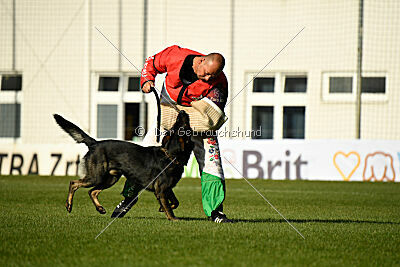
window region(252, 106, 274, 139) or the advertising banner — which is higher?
window region(252, 106, 274, 139)

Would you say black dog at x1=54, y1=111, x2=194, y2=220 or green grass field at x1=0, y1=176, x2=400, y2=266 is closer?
green grass field at x1=0, y1=176, x2=400, y2=266

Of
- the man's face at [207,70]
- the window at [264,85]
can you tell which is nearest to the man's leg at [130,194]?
the man's face at [207,70]

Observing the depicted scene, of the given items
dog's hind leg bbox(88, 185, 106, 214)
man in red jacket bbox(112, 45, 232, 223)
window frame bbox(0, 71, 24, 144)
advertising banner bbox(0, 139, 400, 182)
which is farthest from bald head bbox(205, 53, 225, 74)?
window frame bbox(0, 71, 24, 144)

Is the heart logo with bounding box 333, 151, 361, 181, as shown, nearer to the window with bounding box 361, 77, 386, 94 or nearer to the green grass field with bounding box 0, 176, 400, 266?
the window with bounding box 361, 77, 386, 94

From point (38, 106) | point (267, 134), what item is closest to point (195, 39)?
point (267, 134)

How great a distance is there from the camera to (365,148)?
16656mm

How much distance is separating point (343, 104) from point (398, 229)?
42.9 feet

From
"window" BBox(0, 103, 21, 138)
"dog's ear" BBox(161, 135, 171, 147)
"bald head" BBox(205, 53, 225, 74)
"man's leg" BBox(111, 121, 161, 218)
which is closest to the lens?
"bald head" BBox(205, 53, 225, 74)

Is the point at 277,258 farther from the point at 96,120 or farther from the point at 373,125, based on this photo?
the point at 96,120

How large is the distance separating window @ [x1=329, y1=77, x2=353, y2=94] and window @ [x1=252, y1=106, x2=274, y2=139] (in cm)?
191

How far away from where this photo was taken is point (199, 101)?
22.4ft

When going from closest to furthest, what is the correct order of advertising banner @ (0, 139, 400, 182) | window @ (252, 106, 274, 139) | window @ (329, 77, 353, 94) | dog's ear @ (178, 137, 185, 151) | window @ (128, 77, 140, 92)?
dog's ear @ (178, 137, 185, 151)
advertising banner @ (0, 139, 400, 182)
window @ (329, 77, 353, 94)
window @ (252, 106, 274, 139)
window @ (128, 77, 140, 92)

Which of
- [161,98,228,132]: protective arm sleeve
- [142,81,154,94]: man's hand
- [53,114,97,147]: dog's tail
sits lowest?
[53,114,97,147]: dog's tail

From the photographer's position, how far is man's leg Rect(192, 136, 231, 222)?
702cm
